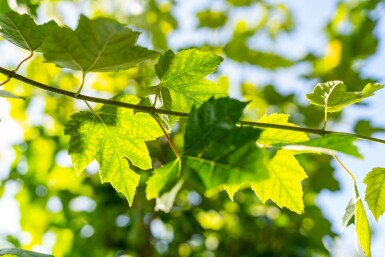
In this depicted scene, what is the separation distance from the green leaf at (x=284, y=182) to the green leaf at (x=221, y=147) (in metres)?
0.15

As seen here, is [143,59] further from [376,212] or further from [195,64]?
[376,212]

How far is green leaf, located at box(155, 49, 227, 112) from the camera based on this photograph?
2.43 ft

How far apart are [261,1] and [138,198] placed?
1.47 m

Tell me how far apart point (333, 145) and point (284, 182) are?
0.57ft

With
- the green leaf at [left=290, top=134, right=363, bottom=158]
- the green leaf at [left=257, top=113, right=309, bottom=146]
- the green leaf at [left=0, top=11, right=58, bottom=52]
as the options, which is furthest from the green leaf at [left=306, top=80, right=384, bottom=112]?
the green leaf at [left=0, top=11, right=58, bottom=52]

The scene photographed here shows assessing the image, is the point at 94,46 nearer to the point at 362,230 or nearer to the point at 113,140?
the point at 113,140

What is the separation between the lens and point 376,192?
755mm

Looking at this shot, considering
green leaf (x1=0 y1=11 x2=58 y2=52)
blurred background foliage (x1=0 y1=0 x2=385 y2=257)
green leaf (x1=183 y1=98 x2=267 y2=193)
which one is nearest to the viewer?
green leaf (x1=183 y1=98 x2=267 y2=193)

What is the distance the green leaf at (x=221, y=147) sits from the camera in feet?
1.76

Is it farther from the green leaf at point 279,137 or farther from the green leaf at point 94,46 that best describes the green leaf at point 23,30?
the green leaf at point 279,137

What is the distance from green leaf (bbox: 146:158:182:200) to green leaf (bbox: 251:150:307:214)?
0.49 feet

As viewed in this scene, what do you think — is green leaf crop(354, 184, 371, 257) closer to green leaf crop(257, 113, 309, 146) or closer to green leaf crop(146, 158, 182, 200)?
green leaf crop(257, 113, 309, 146)

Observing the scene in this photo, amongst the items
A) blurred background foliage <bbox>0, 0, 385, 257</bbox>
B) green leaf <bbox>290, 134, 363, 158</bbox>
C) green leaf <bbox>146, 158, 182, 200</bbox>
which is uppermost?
green leaf <bbox>146, 158, 182, 200</bbox>

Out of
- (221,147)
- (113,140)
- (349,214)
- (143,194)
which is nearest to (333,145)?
(221,147)
